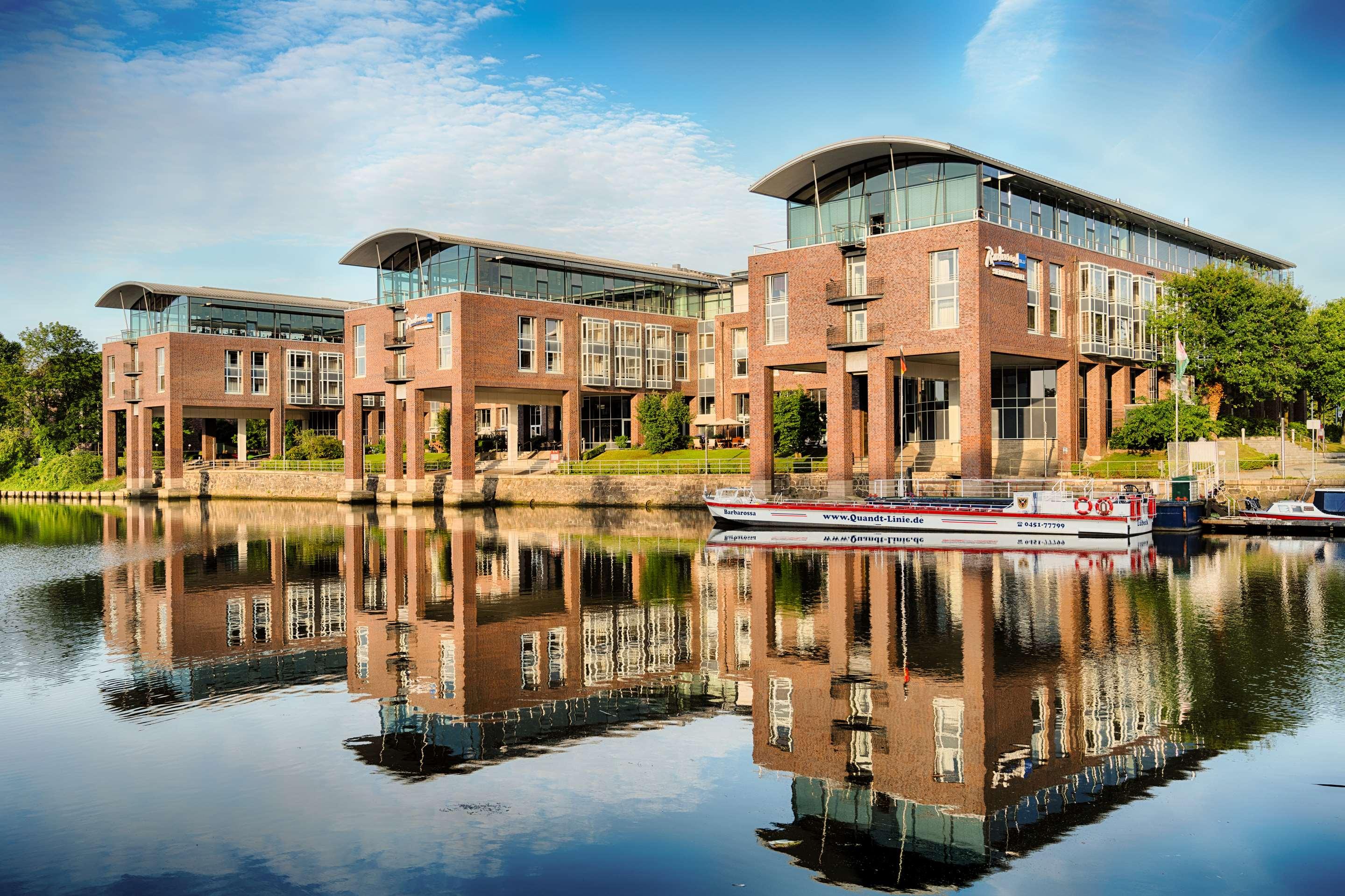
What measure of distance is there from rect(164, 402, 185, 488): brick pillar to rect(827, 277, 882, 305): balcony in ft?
194

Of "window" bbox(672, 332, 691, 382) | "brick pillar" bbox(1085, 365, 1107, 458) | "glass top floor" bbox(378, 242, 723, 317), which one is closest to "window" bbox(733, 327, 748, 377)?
"window" bbox(672, 332, 691, 382)

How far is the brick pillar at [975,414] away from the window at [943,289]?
1.82m

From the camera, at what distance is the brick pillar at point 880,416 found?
166ft

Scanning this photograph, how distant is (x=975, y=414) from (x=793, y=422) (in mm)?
20040

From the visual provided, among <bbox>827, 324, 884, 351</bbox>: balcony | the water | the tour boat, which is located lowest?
the water

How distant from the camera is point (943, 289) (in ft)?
161

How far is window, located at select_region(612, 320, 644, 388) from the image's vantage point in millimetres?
78000

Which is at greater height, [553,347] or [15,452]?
[553,347]

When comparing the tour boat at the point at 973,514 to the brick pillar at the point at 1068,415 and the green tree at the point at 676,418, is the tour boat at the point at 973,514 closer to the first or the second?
the brick pillar at the point at 1068,415

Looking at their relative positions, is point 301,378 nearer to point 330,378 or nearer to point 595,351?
point 330,378

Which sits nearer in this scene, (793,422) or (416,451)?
(793,422)

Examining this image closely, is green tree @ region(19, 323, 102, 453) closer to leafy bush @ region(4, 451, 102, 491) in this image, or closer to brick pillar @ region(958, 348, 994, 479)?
leafy bush @ region(4, 451, 102, 491)

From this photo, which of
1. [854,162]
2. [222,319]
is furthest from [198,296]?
[854,162]

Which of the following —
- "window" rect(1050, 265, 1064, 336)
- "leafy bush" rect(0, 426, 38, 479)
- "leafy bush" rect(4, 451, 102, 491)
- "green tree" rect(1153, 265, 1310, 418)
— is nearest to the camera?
"window" rect(1050, 265, 1064, 336)
